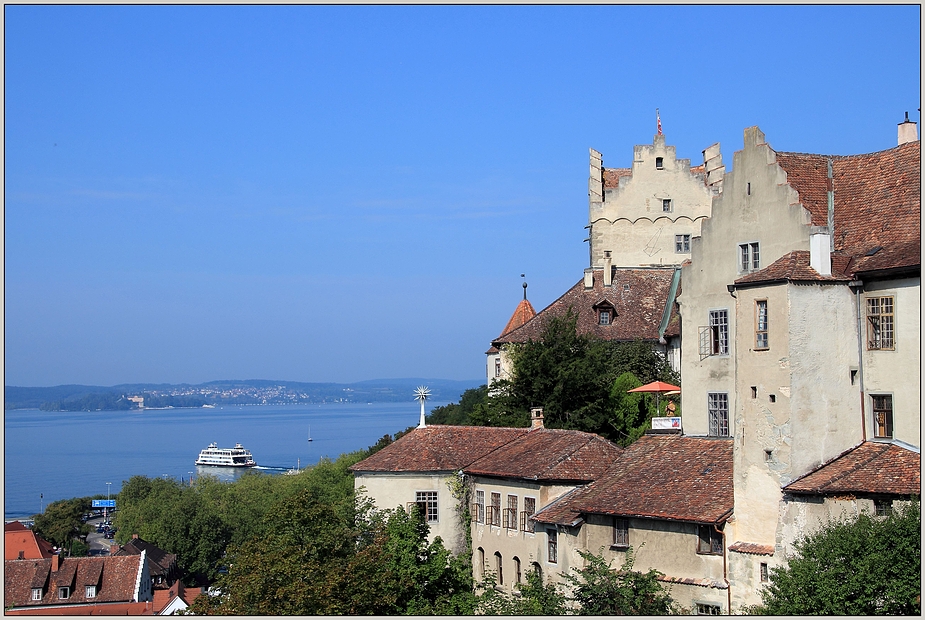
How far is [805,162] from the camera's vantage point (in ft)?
114

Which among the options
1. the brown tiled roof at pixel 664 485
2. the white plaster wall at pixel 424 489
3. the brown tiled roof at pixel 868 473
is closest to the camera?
the brown tiled roof at pixel 868 473

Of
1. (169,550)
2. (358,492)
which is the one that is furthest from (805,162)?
(169,550)

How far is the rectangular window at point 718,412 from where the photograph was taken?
37062 millimetres

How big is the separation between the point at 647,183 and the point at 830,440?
38.4 meters

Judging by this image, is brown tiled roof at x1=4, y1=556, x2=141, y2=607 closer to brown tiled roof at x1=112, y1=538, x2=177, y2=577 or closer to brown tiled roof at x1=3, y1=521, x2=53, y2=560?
brown tiled roof at x1=112, y1=538, x2=177, y2=577

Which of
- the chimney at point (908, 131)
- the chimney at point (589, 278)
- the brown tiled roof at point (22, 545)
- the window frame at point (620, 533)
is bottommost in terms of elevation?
the brown tiled roof at point (22, 545)

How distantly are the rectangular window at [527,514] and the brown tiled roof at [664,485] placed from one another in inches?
49.2

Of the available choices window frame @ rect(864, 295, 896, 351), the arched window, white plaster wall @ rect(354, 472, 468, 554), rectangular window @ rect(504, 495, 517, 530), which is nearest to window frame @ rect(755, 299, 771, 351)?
window frame @ rect(864, 295, 896, 351)

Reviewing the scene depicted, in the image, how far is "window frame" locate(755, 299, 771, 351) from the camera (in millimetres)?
31453

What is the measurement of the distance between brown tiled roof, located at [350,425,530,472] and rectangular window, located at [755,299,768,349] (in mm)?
15144

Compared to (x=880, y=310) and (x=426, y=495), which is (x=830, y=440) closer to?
(x=880, y=310)

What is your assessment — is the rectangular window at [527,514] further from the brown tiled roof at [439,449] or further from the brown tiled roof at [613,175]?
the brown tiled roof at [613,175]

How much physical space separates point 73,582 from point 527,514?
4850 cm

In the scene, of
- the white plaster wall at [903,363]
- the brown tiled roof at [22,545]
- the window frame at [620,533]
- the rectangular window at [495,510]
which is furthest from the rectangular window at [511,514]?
the brown tiled roof at [22,545]
